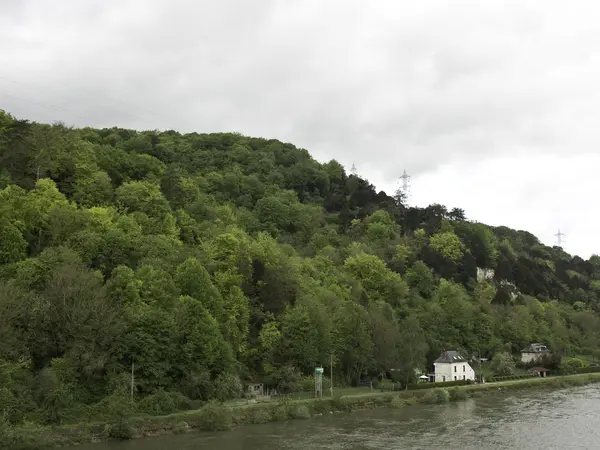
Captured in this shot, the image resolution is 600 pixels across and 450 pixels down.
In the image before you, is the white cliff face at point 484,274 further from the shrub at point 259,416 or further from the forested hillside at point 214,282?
the shrub at point 259,416

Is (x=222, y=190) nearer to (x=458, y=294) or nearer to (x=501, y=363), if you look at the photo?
(x=458, y=294)

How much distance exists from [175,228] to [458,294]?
45585mm

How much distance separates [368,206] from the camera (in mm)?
119312

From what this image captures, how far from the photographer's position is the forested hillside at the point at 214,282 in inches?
1620

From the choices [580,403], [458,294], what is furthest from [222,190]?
[580,403]

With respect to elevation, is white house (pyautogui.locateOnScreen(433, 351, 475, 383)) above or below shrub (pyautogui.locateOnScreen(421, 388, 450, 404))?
above

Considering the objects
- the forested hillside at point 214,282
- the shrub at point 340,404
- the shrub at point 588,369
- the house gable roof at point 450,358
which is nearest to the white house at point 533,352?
the forested hillside at point 214,282

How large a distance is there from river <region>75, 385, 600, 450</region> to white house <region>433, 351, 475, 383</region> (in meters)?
15.2

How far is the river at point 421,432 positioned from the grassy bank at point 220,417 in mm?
998

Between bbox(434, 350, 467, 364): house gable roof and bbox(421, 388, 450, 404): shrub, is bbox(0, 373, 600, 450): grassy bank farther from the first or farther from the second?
bbox(434, 350, 467, 364): house gable roof

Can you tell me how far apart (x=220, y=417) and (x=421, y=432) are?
13963 mm

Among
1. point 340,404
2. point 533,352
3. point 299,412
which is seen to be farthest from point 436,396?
point 533,352

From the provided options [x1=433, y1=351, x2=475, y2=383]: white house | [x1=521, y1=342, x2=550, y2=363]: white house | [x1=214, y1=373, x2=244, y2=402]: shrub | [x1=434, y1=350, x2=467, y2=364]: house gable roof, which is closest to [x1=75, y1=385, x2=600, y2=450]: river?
[x1=214, y1=373, x2=244, y2=402]: shrub

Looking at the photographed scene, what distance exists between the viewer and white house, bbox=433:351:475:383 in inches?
2643
